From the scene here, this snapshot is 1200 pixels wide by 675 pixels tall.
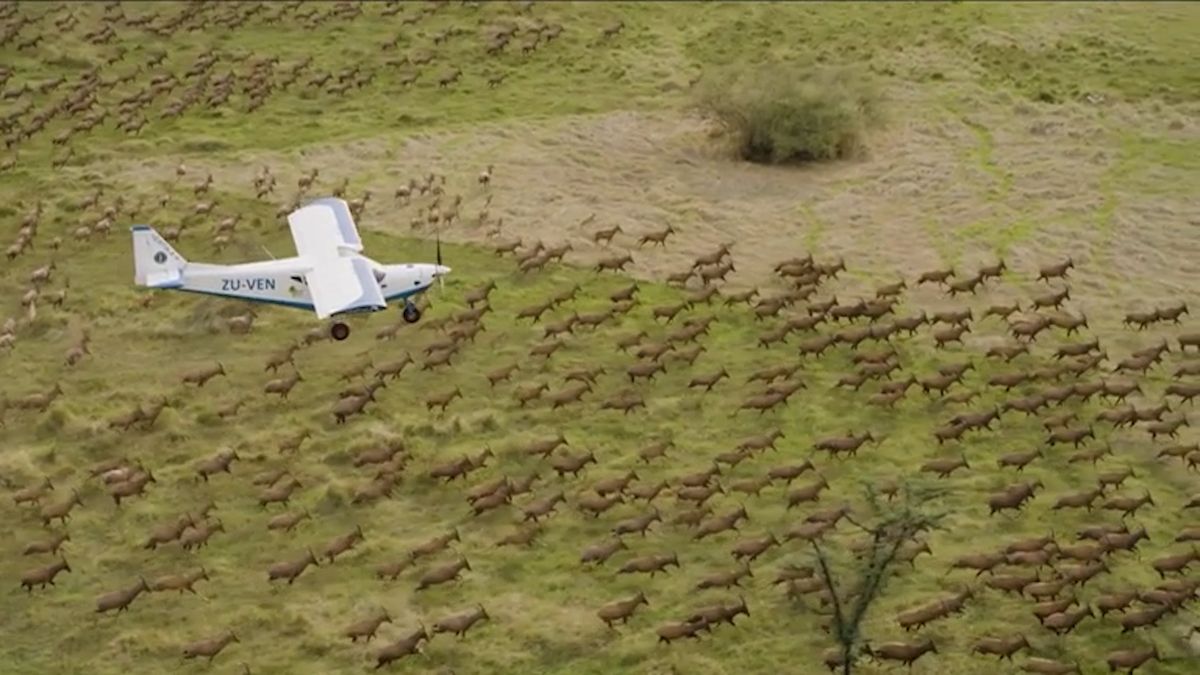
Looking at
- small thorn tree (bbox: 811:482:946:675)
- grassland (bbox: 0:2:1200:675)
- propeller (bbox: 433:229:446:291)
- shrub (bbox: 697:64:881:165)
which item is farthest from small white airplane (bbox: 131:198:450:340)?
shrub (bbox: 697:64:881:165)

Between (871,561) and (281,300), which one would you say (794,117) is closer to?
(281,300)

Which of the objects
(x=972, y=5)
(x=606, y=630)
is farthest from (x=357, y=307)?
(x=972, y=5)

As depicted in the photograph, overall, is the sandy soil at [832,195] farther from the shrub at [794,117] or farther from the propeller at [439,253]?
the shrub at [794,117]

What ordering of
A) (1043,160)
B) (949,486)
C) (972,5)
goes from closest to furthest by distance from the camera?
1. (949,486)
2. (1043,160)
3. (972,5)

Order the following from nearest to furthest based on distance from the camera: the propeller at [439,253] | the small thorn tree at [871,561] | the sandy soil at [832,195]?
the small thorn tree at [871,561], the propeller at [439,253], the sandy soil at [832,195]

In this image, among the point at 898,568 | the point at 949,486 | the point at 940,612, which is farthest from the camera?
the point at 949,486

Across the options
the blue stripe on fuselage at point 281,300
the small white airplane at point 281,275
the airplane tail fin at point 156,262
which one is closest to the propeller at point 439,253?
the small white airplane at point 281,275

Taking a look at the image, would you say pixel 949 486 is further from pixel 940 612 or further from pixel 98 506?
pixel 98 506
